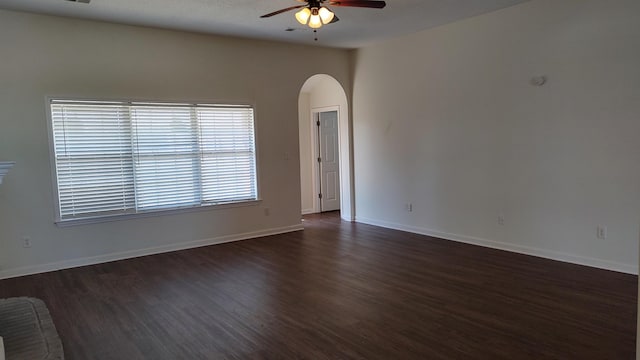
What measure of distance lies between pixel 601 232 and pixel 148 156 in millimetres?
5184

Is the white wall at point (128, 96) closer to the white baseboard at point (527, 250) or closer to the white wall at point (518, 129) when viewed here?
the white wall at point (518, 129)

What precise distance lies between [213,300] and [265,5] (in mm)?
3000

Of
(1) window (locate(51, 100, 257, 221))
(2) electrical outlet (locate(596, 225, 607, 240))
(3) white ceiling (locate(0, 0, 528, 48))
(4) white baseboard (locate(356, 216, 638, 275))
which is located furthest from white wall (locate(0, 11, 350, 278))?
(2) electrical outlet (locate(596, 225, 607, 240))

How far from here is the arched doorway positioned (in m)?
7.59

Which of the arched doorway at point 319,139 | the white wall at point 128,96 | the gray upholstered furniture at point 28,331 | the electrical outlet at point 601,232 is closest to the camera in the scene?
the gray upholstered furniture at point 28,331

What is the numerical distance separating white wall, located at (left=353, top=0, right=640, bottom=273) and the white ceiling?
0.46 metres

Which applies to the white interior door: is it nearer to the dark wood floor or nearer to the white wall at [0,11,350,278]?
the white wall at [0,11,350,278]

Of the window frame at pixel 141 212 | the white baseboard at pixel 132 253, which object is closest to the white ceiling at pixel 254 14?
the window frame at pixel 141 212

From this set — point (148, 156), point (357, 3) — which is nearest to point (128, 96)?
point (148, 156)

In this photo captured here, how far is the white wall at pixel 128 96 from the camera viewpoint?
4.81 m

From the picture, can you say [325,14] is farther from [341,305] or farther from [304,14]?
[341,305]

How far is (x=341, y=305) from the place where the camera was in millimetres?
3762

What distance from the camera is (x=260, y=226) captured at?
6.63 m

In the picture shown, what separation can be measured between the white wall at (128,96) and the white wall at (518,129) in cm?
151
